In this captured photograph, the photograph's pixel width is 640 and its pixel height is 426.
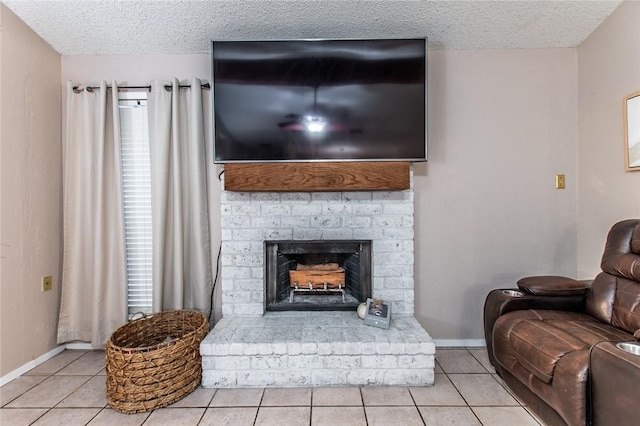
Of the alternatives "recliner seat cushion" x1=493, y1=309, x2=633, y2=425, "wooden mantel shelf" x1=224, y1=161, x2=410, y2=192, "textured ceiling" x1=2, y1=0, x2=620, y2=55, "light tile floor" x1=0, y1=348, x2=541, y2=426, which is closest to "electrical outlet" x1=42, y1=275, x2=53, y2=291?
"light tile floor" x1=0, y1=348, x2=541, y2=426

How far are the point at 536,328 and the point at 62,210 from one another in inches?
131

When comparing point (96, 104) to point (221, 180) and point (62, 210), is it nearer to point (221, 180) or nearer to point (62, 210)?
point (62, 210)

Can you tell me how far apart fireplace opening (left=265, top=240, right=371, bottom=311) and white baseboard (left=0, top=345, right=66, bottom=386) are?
1.65 metres

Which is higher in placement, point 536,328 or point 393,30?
point 393,30

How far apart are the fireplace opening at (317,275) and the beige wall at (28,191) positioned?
1629 mm

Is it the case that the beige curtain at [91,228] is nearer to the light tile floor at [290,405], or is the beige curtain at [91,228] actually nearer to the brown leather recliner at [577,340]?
the light tile floor at [290,405]

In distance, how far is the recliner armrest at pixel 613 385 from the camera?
112 centimetres

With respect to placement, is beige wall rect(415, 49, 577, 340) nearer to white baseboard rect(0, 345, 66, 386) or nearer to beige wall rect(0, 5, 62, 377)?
beige wall rect(0, 5, 62, 377)

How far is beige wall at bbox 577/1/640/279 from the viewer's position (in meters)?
2.07

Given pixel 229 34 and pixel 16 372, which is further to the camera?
pixel 229 34

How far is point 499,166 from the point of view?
252 cm

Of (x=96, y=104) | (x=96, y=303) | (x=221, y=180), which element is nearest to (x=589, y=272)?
(x=221, y=180)

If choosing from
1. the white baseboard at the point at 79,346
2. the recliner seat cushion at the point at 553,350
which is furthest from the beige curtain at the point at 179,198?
the recliner seat cushion at the point at 553,350

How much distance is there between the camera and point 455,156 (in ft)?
8.27
